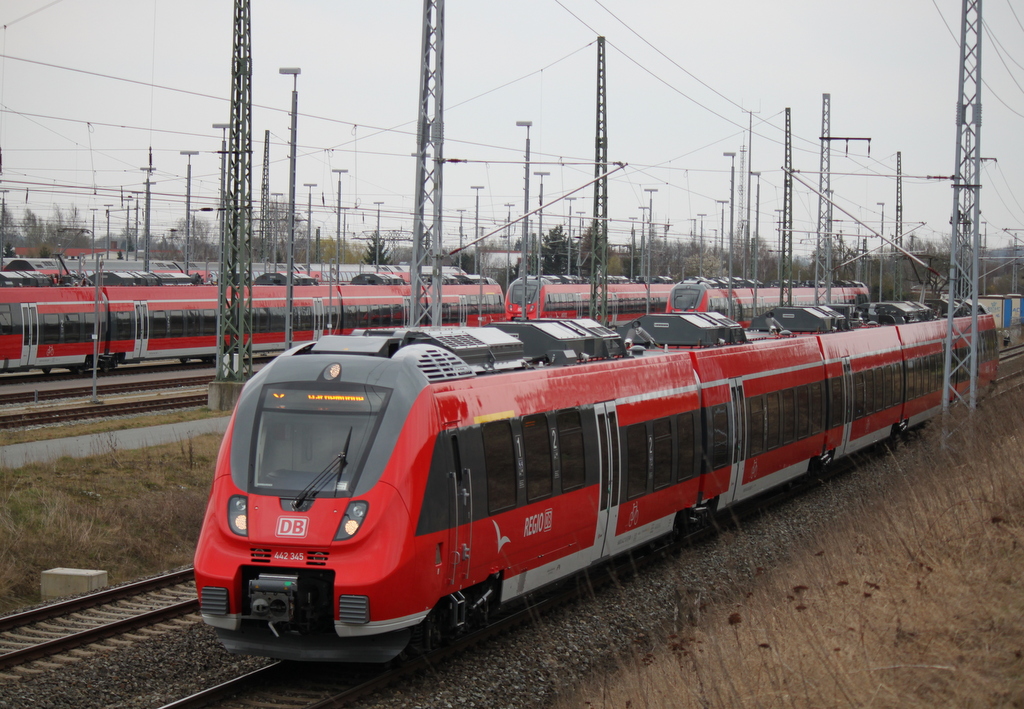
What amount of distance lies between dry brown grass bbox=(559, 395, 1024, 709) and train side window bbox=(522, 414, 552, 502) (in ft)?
6.53

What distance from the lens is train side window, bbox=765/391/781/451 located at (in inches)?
707

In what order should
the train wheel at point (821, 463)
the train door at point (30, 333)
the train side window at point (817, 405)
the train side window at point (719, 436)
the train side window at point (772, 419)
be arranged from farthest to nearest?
the train door at point (30, 333) < the train wheel at point (821, 463) < the train side window at point (817, 405) < the train side window at point (772, 419) < the train side window at point (719, 436)

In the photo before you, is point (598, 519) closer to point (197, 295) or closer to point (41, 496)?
point (41, 496)

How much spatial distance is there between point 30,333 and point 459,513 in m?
30.5

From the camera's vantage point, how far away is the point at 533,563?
11.0 m

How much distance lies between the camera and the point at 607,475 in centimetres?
1251

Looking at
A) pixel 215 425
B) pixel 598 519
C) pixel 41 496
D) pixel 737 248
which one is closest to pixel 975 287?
pixel 598 519

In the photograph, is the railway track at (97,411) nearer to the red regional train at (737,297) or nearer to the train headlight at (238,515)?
the train headlight at (238,515)

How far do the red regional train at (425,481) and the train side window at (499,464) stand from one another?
0.07 feet

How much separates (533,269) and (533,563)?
76520 millimetres

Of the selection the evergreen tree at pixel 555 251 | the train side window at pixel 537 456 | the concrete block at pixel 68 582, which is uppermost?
the evergreen tree at pixel 555 251

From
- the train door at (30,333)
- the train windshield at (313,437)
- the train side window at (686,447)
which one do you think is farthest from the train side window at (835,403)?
the train door at (30,333)

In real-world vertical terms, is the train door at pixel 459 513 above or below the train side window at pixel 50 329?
below

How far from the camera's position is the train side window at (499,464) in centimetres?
1010
